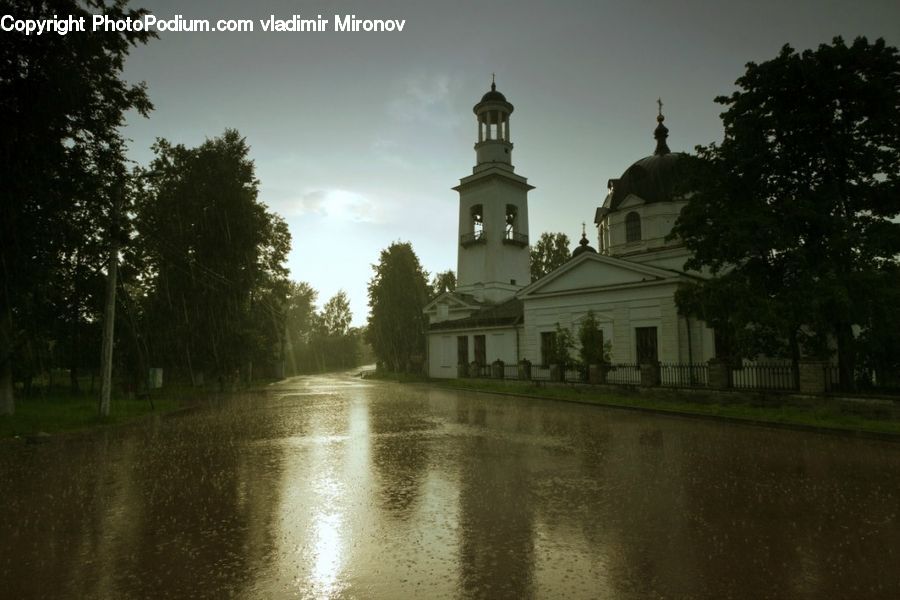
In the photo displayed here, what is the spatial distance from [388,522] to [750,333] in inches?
572

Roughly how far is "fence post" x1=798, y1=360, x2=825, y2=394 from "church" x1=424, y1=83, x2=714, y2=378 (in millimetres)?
5787

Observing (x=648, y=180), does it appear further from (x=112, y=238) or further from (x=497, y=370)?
(x=112, y=238)

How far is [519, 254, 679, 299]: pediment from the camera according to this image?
2375cm

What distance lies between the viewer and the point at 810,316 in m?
14.2

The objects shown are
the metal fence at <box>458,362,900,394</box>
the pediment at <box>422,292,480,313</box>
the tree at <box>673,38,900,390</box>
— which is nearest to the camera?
the tree at <box>673,38,900,390</box>

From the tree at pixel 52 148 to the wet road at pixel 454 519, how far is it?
6.29m

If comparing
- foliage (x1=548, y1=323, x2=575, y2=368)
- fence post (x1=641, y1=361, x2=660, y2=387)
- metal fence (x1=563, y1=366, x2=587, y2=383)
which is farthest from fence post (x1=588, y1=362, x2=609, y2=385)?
fence post (x1=641, y1=361, x2=660, y2=387)

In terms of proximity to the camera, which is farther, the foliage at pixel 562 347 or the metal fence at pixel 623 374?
the foliage at pixel 562 347

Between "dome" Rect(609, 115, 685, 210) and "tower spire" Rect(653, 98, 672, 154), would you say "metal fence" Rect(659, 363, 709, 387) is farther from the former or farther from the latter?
"tower spire" Rect(653, 98, 672, 154)

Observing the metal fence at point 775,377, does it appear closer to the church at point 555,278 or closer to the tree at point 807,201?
the tree at point 807,201

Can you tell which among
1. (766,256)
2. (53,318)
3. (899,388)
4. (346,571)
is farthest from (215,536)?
(53,318)

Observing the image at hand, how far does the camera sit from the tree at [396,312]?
2093 inches

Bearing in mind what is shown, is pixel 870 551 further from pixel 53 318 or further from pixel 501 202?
pixel 501 202

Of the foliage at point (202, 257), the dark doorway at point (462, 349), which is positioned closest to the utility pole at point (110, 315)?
the foliage at point (202, 257)
